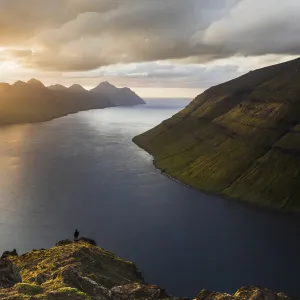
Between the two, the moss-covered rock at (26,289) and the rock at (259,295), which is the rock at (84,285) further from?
the rock at (259,295)

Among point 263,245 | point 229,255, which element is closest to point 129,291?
point 229,255

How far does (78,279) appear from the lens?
65875mm

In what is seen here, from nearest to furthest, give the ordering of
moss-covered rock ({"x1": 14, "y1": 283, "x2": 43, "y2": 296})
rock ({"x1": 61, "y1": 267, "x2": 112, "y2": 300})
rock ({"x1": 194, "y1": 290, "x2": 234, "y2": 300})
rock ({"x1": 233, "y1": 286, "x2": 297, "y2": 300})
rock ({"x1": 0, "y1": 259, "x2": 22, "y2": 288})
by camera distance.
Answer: moss-covered rock ({"x1": 14, "y1": 283, "x2": 43, "y2": 296}) → rock ({"x1": 61, "y1": 267, "x2": 112, "y2": 300}) → rock ({"x1": 0, "y1": 259, "x2": 22, "y2": 288}) → rock ({"x1": 194, "y1": 290, "x2": 234, "y2": 300}) → rock ({"x1": 233, "y1": 286, "x2": 297, "y2": 300})

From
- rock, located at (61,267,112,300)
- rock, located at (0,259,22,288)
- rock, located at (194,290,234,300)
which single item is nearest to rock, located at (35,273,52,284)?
rock, located at (0,259,22,288)

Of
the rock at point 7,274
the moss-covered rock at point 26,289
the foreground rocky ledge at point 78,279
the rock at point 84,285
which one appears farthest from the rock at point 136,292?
the rock at point 7,274

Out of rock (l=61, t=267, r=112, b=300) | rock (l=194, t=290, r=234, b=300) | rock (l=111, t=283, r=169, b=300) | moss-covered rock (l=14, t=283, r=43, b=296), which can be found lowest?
rock (l=111, t=283, r=169, b=300)

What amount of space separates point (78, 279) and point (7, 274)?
43.6 feet

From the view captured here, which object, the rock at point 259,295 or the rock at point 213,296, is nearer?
the rock at point 213,296

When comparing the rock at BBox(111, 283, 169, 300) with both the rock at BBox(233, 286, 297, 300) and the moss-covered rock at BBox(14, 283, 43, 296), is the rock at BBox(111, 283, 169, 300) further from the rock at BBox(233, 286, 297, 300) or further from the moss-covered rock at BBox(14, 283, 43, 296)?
the rock at BBox(233, 286, 297, 300)

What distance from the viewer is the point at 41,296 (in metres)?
51.2

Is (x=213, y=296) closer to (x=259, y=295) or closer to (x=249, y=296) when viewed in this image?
(x=249, y=296)

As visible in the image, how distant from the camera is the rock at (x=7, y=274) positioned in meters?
64.1

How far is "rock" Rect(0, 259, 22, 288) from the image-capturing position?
6411 cm

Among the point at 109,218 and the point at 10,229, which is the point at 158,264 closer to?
the point at 109,218
